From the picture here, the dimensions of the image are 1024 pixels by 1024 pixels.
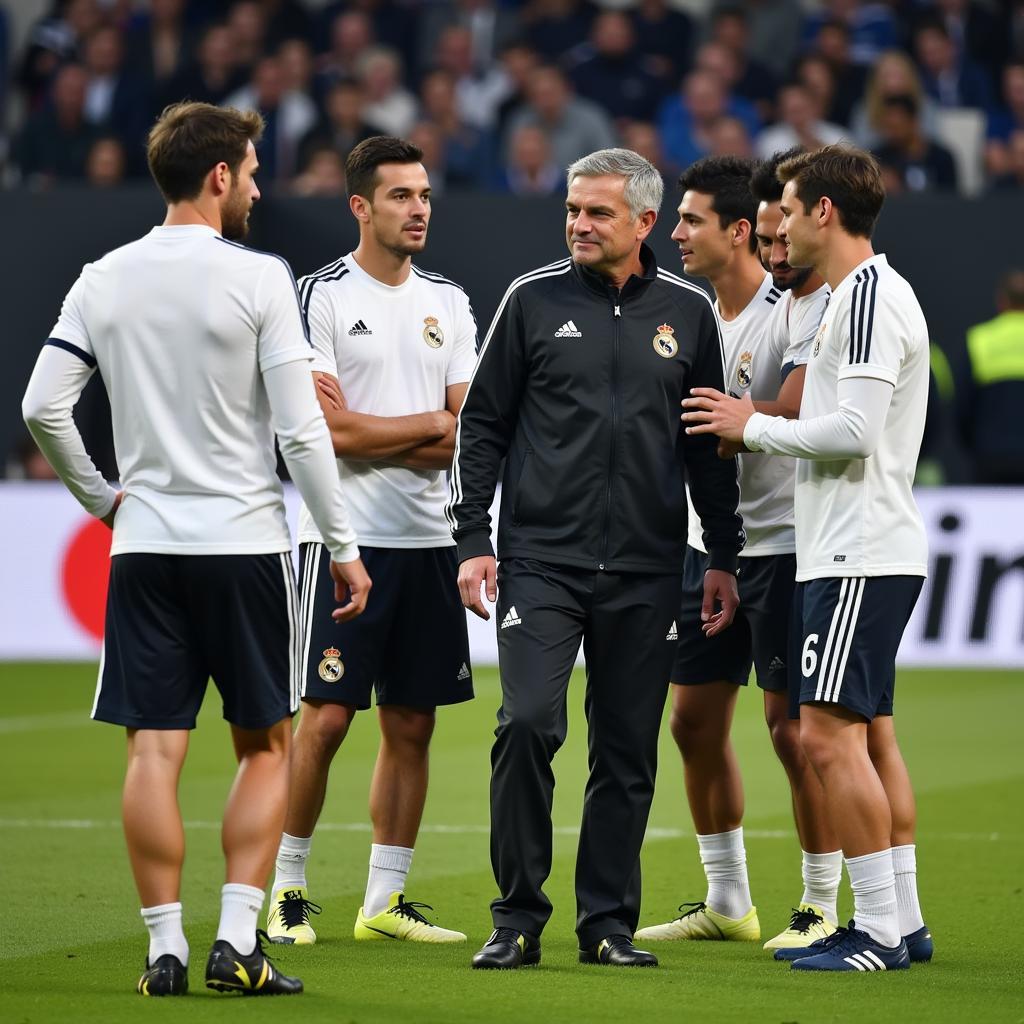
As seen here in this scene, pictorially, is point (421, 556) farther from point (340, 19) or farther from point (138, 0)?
point (138, 0)

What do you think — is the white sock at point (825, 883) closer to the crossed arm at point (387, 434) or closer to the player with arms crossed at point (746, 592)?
the player with arms crossed at point (746, 592)

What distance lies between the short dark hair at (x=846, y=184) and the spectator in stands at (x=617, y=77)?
11.5m

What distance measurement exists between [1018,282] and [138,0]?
906 centimetres

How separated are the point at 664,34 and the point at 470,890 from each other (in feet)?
39.0

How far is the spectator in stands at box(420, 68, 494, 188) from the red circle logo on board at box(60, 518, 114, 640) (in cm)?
471

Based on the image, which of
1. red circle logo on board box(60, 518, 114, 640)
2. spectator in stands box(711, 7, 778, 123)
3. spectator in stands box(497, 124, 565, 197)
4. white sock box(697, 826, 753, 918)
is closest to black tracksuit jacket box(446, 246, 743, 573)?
white sock box(697, 826, 753, 918)

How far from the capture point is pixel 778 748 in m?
5.94

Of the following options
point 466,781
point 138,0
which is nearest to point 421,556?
point 466,781

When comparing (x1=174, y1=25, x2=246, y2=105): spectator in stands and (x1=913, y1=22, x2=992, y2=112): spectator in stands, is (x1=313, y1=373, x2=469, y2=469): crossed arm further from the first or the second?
(x1=913, y1=22, x2=992, y2=112): spectator in stands

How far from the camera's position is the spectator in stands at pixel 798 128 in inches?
615

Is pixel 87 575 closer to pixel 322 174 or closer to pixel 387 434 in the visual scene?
pixel 322 174

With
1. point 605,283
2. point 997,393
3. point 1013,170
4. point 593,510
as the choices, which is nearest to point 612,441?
point 593,510

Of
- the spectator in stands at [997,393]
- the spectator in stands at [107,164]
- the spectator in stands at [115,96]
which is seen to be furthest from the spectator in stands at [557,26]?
the spectator in stands at [997,393]

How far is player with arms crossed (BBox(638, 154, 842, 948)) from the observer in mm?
5812
